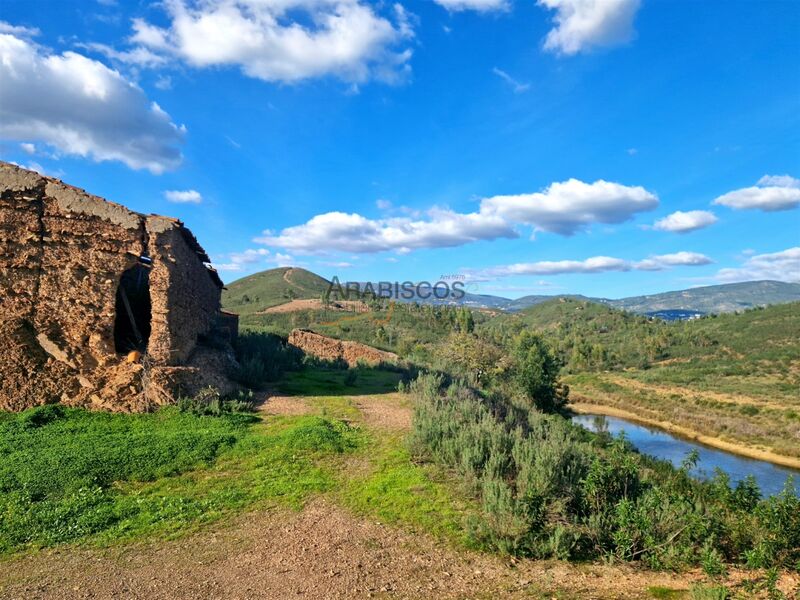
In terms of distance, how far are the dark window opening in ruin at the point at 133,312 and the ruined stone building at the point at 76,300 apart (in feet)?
4.02

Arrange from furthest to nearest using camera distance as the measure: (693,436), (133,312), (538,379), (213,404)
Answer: (693,436)
(538,379)
(133,312)
(213,404)


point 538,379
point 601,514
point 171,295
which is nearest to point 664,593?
point 601,514

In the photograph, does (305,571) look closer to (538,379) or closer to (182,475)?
(182,475)

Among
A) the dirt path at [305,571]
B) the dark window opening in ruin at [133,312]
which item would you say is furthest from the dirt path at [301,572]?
the dark window opening in ruin at [133,312]

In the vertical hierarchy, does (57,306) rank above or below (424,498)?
above

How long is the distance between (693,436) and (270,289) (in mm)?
75312

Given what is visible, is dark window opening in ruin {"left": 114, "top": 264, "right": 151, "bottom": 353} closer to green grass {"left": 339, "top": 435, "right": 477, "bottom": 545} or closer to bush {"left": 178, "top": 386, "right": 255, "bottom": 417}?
bush {"left": 178, "top": 386, "right": 255, "bottom": 417}

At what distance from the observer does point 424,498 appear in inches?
332

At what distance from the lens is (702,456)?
28344 mm

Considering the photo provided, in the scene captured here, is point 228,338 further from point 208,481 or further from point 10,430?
point 208,481

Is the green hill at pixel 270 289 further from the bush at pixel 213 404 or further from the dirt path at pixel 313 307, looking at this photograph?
the bush at pixel 213 404

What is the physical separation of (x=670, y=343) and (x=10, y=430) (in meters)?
81.6

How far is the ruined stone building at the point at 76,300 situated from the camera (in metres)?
11.4

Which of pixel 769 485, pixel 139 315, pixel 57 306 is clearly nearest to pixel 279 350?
pixel 139 315
